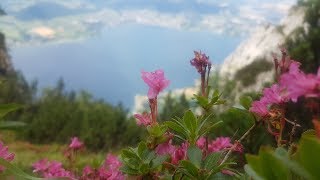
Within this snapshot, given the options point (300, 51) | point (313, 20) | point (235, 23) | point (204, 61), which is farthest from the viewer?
point (235, 23)

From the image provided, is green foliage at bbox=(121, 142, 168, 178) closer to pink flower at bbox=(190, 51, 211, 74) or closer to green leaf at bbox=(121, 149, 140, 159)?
green leaf at bbox=(121, 149, 140, 159)

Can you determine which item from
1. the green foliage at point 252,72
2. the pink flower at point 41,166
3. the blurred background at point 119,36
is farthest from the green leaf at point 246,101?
the blurred background at point 119,36

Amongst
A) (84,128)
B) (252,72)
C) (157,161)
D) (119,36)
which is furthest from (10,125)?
(119,36)

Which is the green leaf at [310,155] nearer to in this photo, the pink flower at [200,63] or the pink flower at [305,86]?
the pink flower at [305,86]

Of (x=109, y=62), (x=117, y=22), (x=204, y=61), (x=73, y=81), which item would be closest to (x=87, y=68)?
(x=109, y=62)

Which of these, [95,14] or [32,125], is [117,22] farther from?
[32,125]
